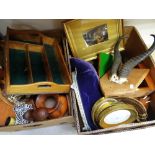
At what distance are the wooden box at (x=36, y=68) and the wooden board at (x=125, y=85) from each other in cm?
13

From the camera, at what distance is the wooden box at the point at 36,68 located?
2.84ft

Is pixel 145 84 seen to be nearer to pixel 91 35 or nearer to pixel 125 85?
pixel 125 85

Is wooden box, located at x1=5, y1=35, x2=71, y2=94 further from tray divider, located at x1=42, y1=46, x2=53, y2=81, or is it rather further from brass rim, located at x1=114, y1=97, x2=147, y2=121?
brass rim, located at x1=114, y1=97, x2=147, y2=121

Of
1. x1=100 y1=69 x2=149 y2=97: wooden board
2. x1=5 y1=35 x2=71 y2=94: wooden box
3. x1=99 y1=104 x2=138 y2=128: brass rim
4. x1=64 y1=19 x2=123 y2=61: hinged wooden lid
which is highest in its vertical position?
x1=64 y1=19 x2=123 y2=61: hinged wooden lid

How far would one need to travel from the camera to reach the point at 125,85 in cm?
91

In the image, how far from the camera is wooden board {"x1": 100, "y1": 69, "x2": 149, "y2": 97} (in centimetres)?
89

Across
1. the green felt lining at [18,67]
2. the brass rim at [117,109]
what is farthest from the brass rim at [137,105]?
the green felt lining at [18,67]

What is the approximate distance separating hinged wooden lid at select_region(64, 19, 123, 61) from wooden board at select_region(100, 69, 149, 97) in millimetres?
147

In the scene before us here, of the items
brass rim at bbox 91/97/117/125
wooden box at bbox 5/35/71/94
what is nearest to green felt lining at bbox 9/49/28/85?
wooden box at bbox 5/35/71/94
